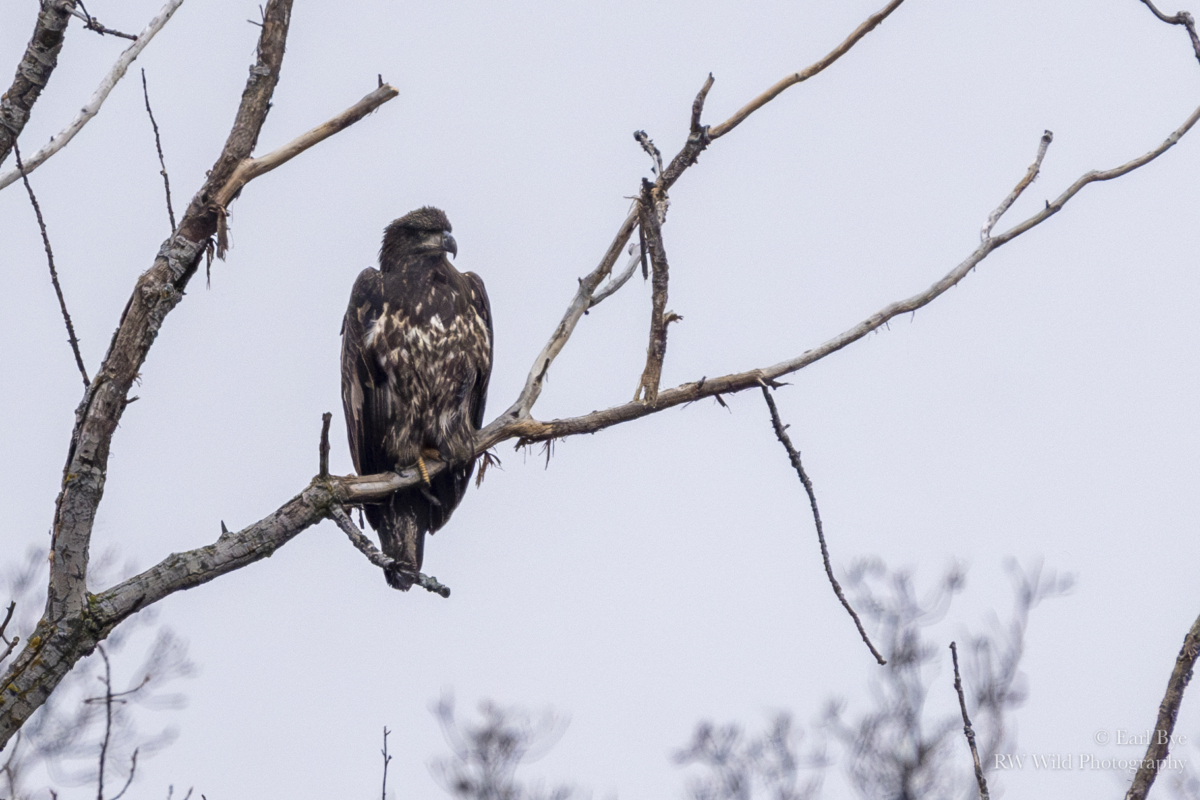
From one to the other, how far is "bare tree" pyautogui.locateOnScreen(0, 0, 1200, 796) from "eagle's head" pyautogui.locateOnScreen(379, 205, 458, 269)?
2192mm

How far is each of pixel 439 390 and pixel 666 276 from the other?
2.11 metres

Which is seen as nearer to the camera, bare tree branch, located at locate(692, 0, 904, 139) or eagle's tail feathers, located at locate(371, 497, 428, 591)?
bare tree branch, located at locate(692, 0, 904, 139)

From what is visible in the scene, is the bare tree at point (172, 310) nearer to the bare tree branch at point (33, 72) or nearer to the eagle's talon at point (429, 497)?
the bare tree branch at point (33, 72)

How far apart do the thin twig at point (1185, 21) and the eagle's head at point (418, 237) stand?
144 inches

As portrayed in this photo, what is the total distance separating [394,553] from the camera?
18.0 ft

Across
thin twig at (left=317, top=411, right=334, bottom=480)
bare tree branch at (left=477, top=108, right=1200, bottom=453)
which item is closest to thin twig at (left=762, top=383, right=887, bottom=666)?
bare tree branch at (left=477, top=108, right=1200, bottom=453)

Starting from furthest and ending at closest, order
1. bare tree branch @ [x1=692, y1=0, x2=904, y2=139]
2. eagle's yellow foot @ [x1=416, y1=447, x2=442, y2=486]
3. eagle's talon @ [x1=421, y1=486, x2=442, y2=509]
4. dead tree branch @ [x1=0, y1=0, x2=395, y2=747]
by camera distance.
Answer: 1. eagle's talon @ [x1=421, y1=486, x2=442, y2=509]
2. eagle's yellow foot @ [x1=416, y1=447, x2=442, y2=486]
3. bare tree branch @ [x1=692, y1=0, x2=904, y2=139]
4. dead tree branch @ [x1=0, y1=0, x2=395, y2=747]

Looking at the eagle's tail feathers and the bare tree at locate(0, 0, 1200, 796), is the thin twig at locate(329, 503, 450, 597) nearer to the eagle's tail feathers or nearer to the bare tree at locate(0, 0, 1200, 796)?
the bare tree at locate(0, 0, 1200, 796)

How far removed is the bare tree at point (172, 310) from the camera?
319cm

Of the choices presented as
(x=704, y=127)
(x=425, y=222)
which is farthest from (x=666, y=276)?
(x=425, y=222)

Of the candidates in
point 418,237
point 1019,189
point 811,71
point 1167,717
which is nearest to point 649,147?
point 811,71

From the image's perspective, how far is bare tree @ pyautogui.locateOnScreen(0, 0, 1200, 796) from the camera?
319 cm

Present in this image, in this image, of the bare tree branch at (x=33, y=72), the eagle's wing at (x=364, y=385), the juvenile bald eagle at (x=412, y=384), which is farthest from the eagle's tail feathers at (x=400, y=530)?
the bare tree branch at (x=33, y=72)

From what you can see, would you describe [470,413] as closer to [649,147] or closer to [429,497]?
[429,497]
